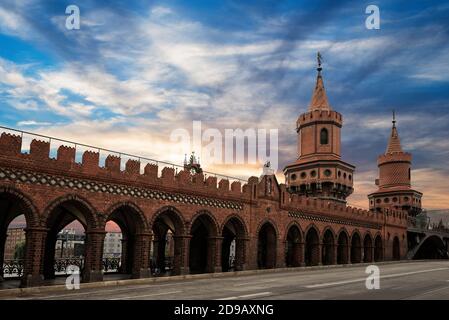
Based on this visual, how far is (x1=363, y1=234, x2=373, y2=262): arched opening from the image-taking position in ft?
153

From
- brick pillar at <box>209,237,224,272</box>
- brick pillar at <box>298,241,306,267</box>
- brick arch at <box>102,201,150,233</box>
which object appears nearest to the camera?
brick arch at <box>102,201,150,233</box>

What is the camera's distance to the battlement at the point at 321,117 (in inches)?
2101

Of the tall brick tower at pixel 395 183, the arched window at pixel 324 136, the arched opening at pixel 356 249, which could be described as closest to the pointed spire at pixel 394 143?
the tall brick tower at pixel 395 183

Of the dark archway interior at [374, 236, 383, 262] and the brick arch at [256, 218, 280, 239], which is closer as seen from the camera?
the brick arch at [256, 218, 280, 239]

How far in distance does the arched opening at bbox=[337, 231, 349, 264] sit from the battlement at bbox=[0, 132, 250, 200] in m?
16.9

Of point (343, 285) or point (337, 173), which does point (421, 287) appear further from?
point (337, 173)

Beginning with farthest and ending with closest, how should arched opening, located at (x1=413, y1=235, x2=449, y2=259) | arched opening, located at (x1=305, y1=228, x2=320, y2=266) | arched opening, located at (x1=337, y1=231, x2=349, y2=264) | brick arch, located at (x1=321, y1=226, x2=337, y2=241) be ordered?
arched opening, located at (x1=413, y1=235, x2=449, y2=259), arched opening, located at (x1=337, y1=231, x2=349, y2=264), brick arch, located at (x1=321, y1=226, x2=337, y2=241), arched opening, located at (x1=305, y1=228, x2=320, y2=266)

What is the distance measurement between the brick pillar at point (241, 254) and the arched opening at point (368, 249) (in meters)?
21.3

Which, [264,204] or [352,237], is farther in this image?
[352,237]

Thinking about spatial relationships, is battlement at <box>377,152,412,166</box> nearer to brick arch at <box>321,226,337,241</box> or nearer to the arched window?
the arched window

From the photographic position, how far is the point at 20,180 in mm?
19094

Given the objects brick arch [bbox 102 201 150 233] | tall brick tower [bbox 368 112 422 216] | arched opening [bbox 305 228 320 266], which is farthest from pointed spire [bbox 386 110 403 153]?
brick arch [bbox 102 201 150 233]
